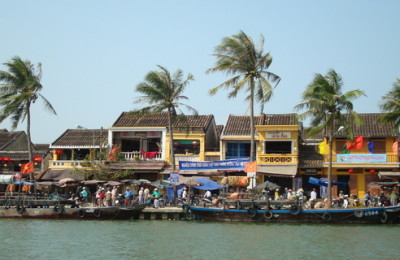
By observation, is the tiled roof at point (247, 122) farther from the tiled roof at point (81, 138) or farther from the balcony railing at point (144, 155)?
the tiled roof at point (81, 138)

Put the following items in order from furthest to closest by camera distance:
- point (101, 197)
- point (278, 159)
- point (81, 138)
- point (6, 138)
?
point (6, 138) → point (81, 138) → point (278, 159) → point (101, 197)

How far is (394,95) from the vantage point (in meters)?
Result: 37.6

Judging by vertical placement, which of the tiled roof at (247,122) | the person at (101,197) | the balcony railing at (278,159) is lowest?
the person at (101,197)

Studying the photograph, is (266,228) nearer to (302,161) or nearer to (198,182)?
(198,182)

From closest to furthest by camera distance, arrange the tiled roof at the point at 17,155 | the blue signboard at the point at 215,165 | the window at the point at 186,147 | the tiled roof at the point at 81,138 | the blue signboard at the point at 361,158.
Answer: the blue signboard at the point at 215,165 < the blue signboard at the point at 361,158 < the window at the point at 186,147 < the tiled roof at the point at 81,138 < the tiled roof at the point at 17,155

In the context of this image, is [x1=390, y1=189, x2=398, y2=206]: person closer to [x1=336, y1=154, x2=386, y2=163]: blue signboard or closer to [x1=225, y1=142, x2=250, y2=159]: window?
[x1=336, y1=154, x2=386, y2=163]: blue signboard

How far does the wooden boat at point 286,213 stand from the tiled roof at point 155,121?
38.2 ft

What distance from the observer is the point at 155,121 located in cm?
4634

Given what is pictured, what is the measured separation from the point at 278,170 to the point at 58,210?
15.6 meters

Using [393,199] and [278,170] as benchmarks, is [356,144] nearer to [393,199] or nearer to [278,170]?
[278,170]

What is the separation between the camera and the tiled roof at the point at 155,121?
45.5 meters

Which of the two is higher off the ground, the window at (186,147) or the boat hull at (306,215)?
the window at (186,147)

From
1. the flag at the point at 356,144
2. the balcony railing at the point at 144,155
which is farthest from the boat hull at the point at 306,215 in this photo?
the balcony railing at the point at 144,155

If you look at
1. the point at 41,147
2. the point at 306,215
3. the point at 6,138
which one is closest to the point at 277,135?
the point at 306,215
